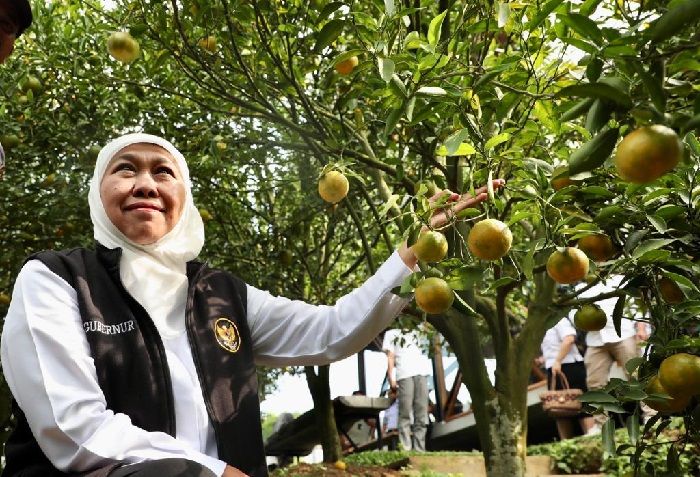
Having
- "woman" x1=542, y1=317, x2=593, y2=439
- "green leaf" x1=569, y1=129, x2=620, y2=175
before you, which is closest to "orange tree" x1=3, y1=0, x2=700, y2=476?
"green leaf" x1=569, y1=129, x2=620, y2=175

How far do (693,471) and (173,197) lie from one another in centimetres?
383

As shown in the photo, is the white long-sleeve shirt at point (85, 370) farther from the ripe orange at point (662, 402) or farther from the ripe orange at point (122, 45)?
the ripe orange at point (122, 45)

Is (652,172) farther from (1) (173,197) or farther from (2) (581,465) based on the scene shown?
(2) (581,465)

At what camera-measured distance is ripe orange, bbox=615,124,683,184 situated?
43.1 inches

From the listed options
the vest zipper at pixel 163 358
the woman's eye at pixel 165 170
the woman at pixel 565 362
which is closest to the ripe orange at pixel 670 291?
the vest zipper at pixel 163 358

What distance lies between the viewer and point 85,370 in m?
1.82

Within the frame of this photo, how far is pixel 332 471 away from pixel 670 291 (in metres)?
4.28

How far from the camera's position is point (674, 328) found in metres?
1.80

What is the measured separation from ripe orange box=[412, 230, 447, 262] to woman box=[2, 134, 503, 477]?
0.14 metres

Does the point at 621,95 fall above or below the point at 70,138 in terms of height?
below

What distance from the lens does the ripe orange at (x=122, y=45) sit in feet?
11.6

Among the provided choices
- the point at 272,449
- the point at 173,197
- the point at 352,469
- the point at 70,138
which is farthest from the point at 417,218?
the point at 272,449

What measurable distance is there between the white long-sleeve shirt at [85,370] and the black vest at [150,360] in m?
0.03

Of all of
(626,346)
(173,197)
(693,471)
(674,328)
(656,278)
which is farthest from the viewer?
(626,346)
